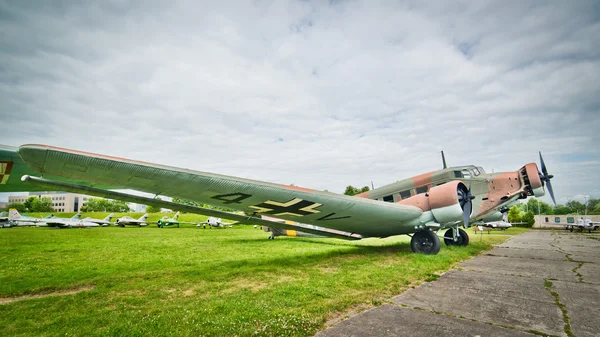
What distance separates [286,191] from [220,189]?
134cm

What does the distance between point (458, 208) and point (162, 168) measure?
26.3ft

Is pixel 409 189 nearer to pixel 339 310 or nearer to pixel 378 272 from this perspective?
pixel 378 272

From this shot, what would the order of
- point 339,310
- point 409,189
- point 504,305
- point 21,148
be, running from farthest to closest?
point 409,189, point 504,305, point 339,310, point 21,148

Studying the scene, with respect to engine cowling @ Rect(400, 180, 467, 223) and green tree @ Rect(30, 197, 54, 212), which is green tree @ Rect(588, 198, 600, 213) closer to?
engine cowling @ Rect(400, 180, 467, 223)

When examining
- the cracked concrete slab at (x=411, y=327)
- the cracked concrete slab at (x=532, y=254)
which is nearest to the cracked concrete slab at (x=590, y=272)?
the cracked concrete slab at (x=532, y=254)

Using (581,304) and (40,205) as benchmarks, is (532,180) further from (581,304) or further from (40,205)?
(40,205)

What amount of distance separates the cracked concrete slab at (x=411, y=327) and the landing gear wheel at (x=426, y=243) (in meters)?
5.59

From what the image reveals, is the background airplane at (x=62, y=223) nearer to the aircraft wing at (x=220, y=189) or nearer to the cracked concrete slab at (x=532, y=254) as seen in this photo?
the aircraft wing at (x=220, y=189)

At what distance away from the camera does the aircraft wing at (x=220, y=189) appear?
3.82m

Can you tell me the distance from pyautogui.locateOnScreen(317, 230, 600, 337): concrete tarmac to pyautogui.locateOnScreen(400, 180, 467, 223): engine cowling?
2.27 meters

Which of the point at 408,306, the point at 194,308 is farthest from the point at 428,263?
the point at 194,308

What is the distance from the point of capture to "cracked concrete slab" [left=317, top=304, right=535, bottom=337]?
2871 mm

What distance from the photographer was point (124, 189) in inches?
192

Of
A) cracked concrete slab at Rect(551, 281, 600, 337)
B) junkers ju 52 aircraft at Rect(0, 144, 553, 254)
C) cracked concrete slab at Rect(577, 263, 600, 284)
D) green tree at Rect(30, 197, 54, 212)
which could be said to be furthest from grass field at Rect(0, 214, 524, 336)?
green tree at Rect(30, 197, 54, 212)
